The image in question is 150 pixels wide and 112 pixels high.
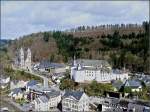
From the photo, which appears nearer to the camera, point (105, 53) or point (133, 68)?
point (133, 68)

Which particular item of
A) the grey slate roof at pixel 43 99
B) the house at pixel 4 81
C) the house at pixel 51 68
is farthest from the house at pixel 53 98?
the house at pixel 51 68

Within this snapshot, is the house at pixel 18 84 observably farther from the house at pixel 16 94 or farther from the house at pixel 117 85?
the house at pixel 117 85

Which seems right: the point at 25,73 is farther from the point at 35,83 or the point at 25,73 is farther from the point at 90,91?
the point at 90,91

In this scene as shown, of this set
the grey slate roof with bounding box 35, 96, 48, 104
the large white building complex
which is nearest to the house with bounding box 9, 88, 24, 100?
the grey slate roof with bounding box 35, 96, 48, 104

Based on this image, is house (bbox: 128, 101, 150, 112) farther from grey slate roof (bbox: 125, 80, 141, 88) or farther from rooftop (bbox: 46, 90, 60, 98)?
rooftop (bbox: 46, 90, 60, 98)

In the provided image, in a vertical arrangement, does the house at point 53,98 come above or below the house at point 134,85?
below

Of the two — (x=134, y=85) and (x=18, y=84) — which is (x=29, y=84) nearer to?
(x=18, y=84)

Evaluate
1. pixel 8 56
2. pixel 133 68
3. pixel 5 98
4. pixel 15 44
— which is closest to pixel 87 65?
pixel 133 68
